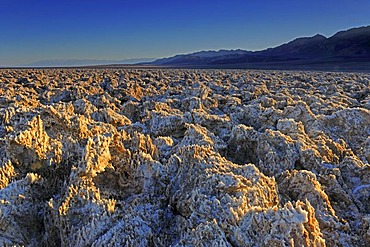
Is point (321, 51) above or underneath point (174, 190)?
underneath

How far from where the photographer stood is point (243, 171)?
10.0 feet

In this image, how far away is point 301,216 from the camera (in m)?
2.20

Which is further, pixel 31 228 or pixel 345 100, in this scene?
pixel 345 100

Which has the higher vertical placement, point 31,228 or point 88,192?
point 88,192

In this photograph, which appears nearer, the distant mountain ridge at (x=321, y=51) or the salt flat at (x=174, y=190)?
the salt flat at (x=174, y=190)

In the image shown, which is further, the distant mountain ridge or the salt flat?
the distant mountain ridge

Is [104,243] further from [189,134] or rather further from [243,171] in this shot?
[189,134]

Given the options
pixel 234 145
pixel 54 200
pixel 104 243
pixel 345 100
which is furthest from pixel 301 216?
pixel 345 100

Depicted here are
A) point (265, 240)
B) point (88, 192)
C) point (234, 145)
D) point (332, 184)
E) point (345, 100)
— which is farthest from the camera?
point (345, 100)

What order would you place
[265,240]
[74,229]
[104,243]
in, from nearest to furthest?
[265,240] < [104,243] < [74,229]

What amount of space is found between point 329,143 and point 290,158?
37.2 inches

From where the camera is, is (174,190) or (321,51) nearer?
(174,190)

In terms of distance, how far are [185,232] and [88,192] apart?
0.88m

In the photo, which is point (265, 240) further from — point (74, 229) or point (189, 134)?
point (189, 134)
